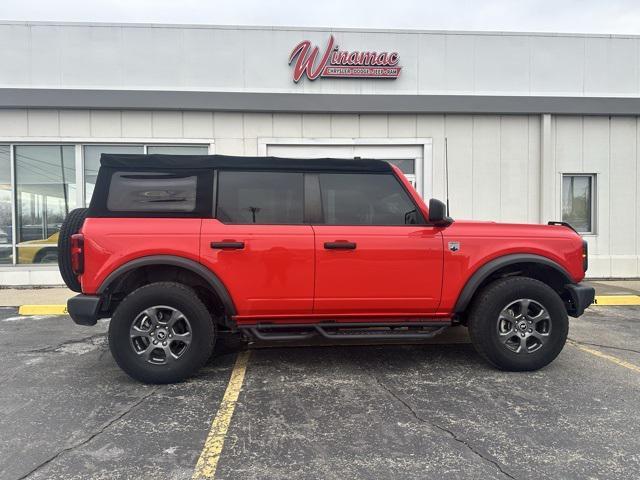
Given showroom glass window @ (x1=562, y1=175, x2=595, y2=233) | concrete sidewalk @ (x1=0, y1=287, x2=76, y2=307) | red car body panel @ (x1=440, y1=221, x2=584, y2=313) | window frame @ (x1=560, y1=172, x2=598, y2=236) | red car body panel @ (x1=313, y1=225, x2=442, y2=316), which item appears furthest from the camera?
showroom glass window @ (x1=562, y1=175, x2=595, y2=233)

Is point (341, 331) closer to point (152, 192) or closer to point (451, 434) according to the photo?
point (451, 434)

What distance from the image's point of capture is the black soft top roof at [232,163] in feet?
12.6

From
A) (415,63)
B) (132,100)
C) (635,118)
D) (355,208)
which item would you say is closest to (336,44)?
(415,63)

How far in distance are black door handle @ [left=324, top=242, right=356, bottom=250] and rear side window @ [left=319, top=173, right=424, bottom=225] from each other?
0.77 feet

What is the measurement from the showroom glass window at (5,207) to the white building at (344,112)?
0.03 metres

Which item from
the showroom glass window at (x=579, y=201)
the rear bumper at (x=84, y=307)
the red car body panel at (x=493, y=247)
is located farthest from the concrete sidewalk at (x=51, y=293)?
the red car body panel at (x=493, y=247)

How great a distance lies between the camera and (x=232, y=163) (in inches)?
156

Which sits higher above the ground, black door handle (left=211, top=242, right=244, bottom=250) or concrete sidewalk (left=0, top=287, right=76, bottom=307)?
black door handle (left=211, top=242, right=244, bottom=250)

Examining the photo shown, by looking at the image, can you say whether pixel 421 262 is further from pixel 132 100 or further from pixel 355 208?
pixel 132 100

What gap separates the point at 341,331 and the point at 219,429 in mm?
1439

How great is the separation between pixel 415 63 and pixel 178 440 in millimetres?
8769

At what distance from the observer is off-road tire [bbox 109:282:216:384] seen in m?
3.59

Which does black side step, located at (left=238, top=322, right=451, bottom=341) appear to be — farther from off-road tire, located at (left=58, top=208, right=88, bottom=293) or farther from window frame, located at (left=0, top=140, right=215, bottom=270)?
window frame, located at (left=0, top=140, right=215, bottom=270)

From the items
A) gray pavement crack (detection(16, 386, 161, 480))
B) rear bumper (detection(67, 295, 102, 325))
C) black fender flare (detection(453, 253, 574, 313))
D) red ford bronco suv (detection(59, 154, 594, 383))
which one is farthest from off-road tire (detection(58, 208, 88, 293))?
black fender flare (detection(453, 253, 574, 313))
